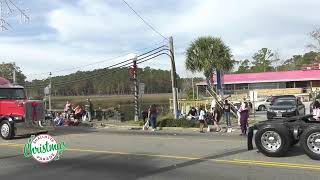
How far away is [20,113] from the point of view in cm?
2359

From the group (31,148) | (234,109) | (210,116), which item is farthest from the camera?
(234,109)

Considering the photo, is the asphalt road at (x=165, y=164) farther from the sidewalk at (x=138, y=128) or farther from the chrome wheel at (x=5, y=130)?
the sidewalk at (x=138, y=128)

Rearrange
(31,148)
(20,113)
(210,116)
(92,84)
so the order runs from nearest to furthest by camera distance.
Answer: (31,148), (20,113), (210,116), (92,84)

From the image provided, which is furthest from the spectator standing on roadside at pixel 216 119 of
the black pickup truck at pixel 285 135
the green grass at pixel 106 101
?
the green grass at pixel 106 101

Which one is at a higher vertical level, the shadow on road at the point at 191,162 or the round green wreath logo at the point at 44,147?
the round green wreath logo at the point at 44,147

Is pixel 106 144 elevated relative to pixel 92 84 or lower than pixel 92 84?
lower

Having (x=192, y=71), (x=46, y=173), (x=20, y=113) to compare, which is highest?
(x=192, y=71)

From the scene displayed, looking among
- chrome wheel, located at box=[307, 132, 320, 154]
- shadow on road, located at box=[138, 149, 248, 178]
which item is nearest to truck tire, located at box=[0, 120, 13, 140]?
shadow on road, located at box=[138, 149, 248, 178]

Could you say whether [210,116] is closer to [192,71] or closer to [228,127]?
[228,127]

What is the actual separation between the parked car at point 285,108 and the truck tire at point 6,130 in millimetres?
14056

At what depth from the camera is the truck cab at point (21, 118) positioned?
2311cm

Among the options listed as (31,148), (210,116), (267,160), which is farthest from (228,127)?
(31,148)

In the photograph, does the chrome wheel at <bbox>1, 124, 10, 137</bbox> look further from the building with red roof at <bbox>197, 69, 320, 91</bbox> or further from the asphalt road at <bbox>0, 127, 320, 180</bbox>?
the building with red roof at <bbox>197, 69, 320, 91</bbox>

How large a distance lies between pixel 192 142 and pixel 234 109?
16.4 meters
